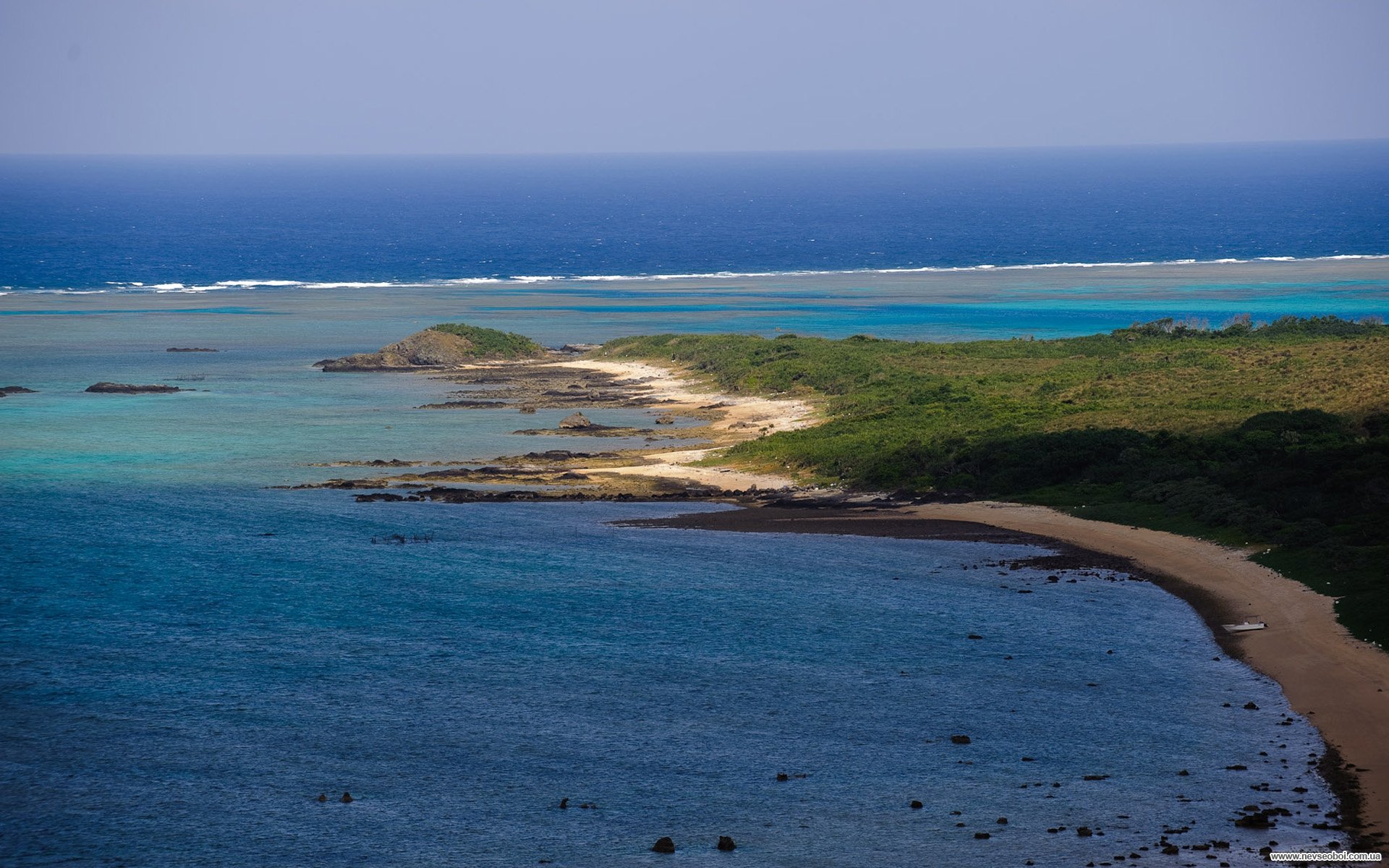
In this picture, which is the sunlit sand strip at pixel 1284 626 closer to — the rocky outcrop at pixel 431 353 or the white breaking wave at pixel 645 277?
the rocky outcrop at pixel 431 353

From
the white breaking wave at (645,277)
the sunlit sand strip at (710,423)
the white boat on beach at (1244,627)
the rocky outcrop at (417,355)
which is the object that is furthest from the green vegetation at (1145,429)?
the white breaking wave at (645,277)

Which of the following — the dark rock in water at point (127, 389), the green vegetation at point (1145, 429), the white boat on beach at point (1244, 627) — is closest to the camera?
the white boat on beach at point (1244, 627)

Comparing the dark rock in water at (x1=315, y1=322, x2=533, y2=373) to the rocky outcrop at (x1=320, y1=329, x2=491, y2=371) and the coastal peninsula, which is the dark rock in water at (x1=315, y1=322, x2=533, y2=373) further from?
the coastal peninsula

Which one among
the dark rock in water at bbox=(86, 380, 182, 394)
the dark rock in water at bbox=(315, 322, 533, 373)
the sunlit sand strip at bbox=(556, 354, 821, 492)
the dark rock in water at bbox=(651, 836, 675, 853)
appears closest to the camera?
the dark rock in water at bbox=(651, 836, 675, 853)

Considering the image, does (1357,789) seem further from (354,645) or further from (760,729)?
(354,645)

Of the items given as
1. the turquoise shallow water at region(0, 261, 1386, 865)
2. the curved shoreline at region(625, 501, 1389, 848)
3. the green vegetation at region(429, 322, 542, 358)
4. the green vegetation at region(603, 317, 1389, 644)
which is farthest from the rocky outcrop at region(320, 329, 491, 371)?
the curved shoreline at region(625, 501, 1389, 848)
